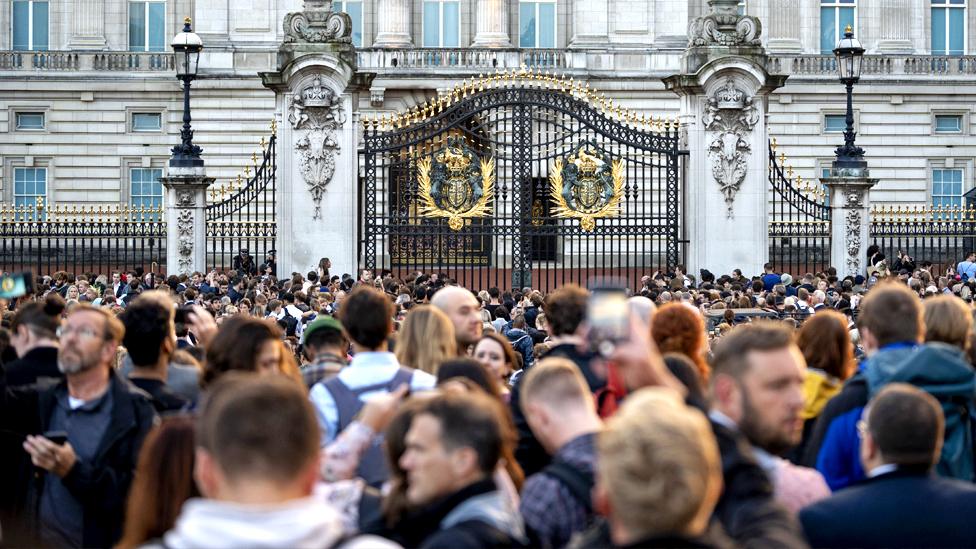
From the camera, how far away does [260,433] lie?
4.64 meters

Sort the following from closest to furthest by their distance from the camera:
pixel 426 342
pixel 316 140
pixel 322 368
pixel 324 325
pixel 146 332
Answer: pixel 146 332, pixel 426 342, pixel 322 368, pixel 324 325, pixel 316 140

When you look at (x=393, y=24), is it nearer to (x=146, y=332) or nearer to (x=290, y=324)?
(x=290, y=324)

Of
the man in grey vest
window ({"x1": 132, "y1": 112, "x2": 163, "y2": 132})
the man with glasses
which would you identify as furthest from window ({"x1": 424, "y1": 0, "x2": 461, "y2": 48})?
the man with glasses

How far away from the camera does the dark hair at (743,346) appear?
596 centimetres

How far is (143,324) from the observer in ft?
27.1

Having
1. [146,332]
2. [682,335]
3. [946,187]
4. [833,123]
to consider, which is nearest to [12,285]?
[146,332]

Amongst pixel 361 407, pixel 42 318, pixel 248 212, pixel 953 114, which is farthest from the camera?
pixel 953 114

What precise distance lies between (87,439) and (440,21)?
38.4 meters

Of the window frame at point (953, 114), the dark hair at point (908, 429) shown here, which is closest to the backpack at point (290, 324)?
the dark hair at point (908, 429)

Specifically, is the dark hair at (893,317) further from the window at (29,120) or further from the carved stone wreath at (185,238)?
the window at (29,120)

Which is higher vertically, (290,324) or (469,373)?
(469,373)

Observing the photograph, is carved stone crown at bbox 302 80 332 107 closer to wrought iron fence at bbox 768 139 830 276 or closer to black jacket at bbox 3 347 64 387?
wrought iron fence at bbox 768 139 830 276

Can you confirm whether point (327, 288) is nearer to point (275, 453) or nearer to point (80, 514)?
point (80, 514)

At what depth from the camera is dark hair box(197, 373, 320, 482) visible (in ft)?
15.1
